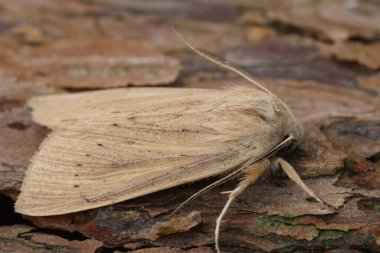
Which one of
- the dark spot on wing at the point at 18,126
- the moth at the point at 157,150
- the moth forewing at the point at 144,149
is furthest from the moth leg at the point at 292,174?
the dark spot on wing at the point at 18,126

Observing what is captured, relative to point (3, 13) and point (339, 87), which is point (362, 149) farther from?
point (3, 13)

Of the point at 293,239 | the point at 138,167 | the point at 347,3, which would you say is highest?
the point at 347,3

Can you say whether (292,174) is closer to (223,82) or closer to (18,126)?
(223,82)

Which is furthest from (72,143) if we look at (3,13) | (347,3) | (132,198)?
(347,3)

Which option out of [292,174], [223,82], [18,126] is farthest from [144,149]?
[223,82]

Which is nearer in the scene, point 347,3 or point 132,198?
point 132,198

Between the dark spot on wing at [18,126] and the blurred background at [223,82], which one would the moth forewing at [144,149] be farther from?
the dark spot on wing at [18,126]

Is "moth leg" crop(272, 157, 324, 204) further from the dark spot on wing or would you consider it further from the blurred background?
the dark spot on wing

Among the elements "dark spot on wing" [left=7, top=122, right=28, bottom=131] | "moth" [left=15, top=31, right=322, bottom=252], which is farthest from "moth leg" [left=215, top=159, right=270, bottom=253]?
"dark spot on wing" [left=7, top=122, right=28, bottom=131]
